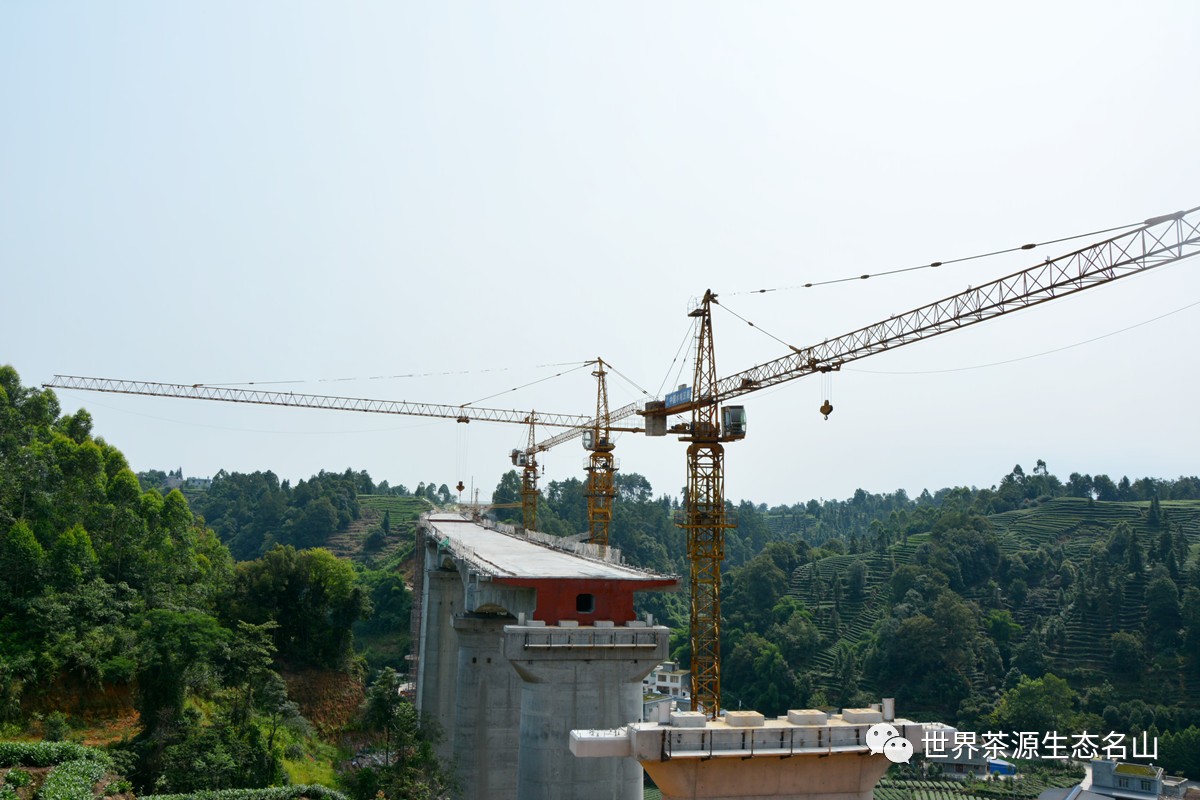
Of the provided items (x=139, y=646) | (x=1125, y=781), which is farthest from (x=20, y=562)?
(x=1125, y=781)

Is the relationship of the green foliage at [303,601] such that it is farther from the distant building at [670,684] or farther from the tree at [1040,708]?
the tree at [1040,708]

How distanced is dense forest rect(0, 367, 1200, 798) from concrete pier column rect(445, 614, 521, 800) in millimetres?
2779

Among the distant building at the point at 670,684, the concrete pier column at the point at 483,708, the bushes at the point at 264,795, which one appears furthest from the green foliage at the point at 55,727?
the distant building at the point at 670,684

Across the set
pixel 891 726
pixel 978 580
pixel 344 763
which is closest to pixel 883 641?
pixel 978 580

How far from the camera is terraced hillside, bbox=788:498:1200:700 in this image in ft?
463

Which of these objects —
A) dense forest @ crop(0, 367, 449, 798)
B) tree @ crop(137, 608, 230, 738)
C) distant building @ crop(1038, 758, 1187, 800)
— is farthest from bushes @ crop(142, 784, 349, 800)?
distant building @ crop(1038, 758, 1187, 800)

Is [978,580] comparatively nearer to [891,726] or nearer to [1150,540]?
[1150,540]

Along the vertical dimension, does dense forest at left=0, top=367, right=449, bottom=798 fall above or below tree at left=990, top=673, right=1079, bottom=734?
above

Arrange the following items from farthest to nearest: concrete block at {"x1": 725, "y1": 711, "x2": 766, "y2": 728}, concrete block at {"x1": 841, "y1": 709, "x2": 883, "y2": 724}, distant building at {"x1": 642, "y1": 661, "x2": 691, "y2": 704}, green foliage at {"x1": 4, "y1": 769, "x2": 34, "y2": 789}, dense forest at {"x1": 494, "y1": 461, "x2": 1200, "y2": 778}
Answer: distant building at {"x1": 642, "y1": 661, "x2": 691, "y2": 704}, dense forest at {"x1": 494, "y1": 461, "x2": 1200, "y2": 778}, green foliage at {"x1": 4, "y1": 769, "x2": 34, "y2": 789}, concrete block at {"x1": 841, "y1": 709, "x2": 883, "y2": 724}, concrete block at {"x1": 725, "y1": 711, "x2": 766, "y2": 728}

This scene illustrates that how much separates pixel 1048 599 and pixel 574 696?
477 feet

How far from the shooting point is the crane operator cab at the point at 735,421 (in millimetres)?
58344

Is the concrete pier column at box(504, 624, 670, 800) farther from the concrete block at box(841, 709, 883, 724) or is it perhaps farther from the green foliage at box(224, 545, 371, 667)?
the green foliage at box(224, 545, 371, 667)

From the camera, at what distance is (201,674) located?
180 feet

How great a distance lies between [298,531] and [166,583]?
132 metres
